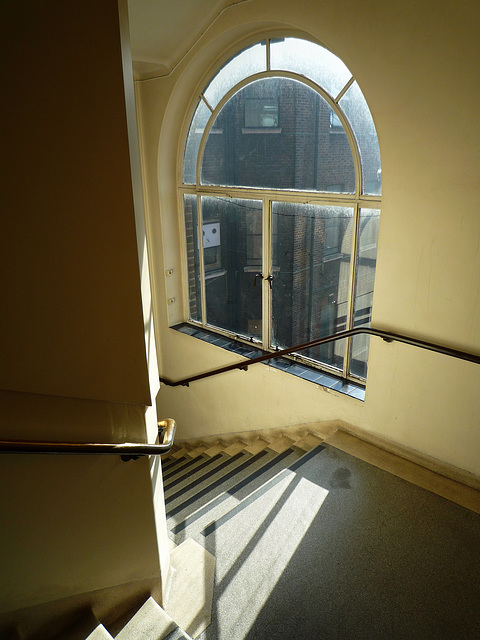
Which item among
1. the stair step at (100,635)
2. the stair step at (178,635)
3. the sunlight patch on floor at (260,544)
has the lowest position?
the sunlight patch on floor at (260,544)

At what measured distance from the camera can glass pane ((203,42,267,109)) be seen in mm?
3893

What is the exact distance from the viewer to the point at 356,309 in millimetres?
3744

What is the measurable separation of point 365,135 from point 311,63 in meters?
0.75

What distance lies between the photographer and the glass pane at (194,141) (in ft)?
14.8

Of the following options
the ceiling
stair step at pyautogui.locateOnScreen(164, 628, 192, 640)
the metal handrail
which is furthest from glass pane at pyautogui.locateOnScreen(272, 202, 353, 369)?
stair step at pyautogui.locateOnScreen(164, 628, 192, 640)

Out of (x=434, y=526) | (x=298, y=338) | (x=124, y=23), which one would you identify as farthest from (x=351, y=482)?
(x=124, y=23)

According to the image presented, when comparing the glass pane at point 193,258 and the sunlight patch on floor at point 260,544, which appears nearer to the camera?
the sunlight patch on floor at point 260,544

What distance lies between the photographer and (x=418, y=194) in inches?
116

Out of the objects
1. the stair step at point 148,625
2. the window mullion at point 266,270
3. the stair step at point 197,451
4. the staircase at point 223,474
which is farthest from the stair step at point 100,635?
the stair step at point 197,451

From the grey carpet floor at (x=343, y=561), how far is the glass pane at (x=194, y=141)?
122 inches

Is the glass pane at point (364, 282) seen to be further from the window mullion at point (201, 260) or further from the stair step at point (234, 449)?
the window mullion at point (201, 260)

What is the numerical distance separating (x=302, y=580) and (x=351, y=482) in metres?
0.87

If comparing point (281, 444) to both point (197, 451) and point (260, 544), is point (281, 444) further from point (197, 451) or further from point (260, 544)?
point (260, 544)

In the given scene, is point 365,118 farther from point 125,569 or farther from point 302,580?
point 125,569
